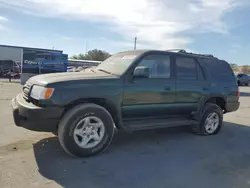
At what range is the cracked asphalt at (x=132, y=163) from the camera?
146 inches

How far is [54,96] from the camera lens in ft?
13.8

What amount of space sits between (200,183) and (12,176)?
2.53 metres

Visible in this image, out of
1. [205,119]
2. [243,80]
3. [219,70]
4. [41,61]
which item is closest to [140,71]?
[205,119]

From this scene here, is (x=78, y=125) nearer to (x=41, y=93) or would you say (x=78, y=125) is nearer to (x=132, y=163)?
(x=41, y=93)

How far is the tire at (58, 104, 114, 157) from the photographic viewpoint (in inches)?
169

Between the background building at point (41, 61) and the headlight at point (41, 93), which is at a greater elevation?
the background building at point (41, 61)

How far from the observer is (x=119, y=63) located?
5.48 metres

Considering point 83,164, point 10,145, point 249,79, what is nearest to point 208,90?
point 83,164

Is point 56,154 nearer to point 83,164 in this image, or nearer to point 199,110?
point 83,164

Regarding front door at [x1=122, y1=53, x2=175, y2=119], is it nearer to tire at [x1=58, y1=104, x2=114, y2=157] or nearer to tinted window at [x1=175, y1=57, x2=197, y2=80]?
tinted window at [x1=175, y1=57, x2=197, y2=80]

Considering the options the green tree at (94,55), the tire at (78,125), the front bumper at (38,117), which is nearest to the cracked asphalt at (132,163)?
the tire at (78,125)

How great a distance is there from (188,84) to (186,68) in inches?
14.6

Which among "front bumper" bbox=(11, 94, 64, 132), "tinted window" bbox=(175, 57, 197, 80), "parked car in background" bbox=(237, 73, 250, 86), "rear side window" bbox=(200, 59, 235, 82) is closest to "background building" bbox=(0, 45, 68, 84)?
"rear side window" bbox=(200, 59, 235, 82)

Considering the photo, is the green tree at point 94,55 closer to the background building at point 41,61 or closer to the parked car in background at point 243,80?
the parked car in background at point 243,80
